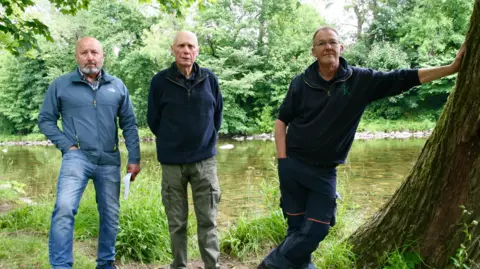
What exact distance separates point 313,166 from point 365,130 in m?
21.7

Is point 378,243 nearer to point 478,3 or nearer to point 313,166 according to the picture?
point 313,166

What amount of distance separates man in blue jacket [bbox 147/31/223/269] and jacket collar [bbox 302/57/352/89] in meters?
0.76

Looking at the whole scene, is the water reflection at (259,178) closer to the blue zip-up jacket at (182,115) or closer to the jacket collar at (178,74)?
the blue zip-up jacket at (182,115)

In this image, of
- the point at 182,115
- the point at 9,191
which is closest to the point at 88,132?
the point at 182,115

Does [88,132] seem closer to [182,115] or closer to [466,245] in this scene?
[182,115]

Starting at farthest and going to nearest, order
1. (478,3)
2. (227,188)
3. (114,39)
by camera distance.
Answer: (114,39) < (227,188) < (478,3)

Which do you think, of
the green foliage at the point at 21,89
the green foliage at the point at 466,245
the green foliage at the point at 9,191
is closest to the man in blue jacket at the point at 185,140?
the green foliage at the point at 466,245

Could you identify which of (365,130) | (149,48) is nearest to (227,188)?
(365,130)

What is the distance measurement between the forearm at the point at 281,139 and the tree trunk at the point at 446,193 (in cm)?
90

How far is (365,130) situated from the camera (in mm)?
23188

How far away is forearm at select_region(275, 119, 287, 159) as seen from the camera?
2799 millimetres

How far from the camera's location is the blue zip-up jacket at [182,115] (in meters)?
2.84

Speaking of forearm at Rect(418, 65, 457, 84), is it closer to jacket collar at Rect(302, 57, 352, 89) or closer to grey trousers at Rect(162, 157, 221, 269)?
jacket collar at Rect(302, 57, 352, 89)

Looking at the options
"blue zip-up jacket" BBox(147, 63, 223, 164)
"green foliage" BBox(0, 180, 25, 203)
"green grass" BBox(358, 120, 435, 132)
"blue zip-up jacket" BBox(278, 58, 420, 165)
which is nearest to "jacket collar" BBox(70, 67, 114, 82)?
"blue zip-up jacket" BBox(147, 63, 223, 164)
